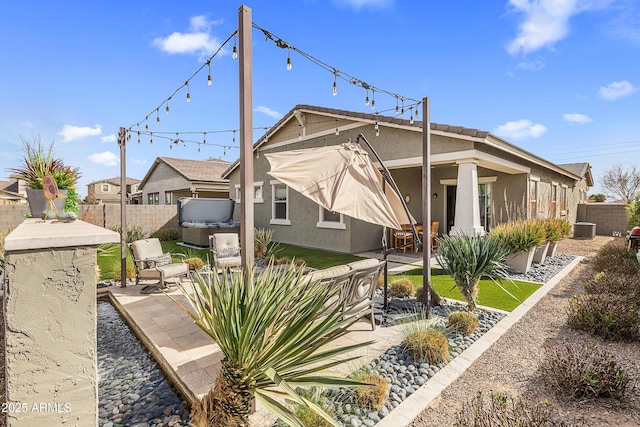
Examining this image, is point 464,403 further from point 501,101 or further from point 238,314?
point 501,101

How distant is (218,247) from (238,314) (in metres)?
6.65

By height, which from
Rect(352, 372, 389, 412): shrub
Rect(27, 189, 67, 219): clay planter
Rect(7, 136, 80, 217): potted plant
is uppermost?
Rect(7, 136, 80, 217): potted plant

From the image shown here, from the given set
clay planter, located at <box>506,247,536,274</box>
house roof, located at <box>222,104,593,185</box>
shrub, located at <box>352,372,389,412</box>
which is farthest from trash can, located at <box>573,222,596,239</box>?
shrub, located at <box>352,372,389,412</box>

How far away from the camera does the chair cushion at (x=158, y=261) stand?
22.8 feet

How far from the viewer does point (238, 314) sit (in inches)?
89.3

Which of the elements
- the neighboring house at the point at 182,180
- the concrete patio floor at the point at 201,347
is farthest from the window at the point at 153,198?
the concrete patio floor at the point at 201,347

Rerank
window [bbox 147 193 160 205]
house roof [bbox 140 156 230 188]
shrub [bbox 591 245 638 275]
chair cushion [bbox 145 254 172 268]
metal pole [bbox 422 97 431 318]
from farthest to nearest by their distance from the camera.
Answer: window [bbox 147 193 160 205] → house roof [bbox 140 156 230 188] → shrub [bbox 591 245 638 275] → chair cushion [bbox 145 254 172 268] → metal pole [bbox 422 97 431 318]

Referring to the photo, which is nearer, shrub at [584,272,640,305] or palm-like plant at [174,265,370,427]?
palm-like plant at [174,265,370,427]

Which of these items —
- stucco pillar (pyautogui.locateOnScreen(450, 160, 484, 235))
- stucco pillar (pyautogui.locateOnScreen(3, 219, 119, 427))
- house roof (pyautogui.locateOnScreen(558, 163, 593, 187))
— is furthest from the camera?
house roof (pyautogui.locateOnScreen(558, 163, 593, 187))

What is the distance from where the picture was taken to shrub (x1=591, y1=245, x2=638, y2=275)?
7.62 meters


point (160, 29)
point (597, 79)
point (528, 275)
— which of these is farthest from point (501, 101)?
point (160, 29)

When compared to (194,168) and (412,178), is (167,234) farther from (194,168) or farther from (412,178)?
(412,178)

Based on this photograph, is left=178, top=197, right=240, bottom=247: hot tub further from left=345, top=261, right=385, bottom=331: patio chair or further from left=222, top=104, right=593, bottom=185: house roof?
left=345, top=261, right=385, bottom=331: patio chair

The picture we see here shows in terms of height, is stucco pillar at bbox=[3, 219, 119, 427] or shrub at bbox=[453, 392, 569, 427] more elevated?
stucco pillar at bbox=[3, 219, 119, 427]
